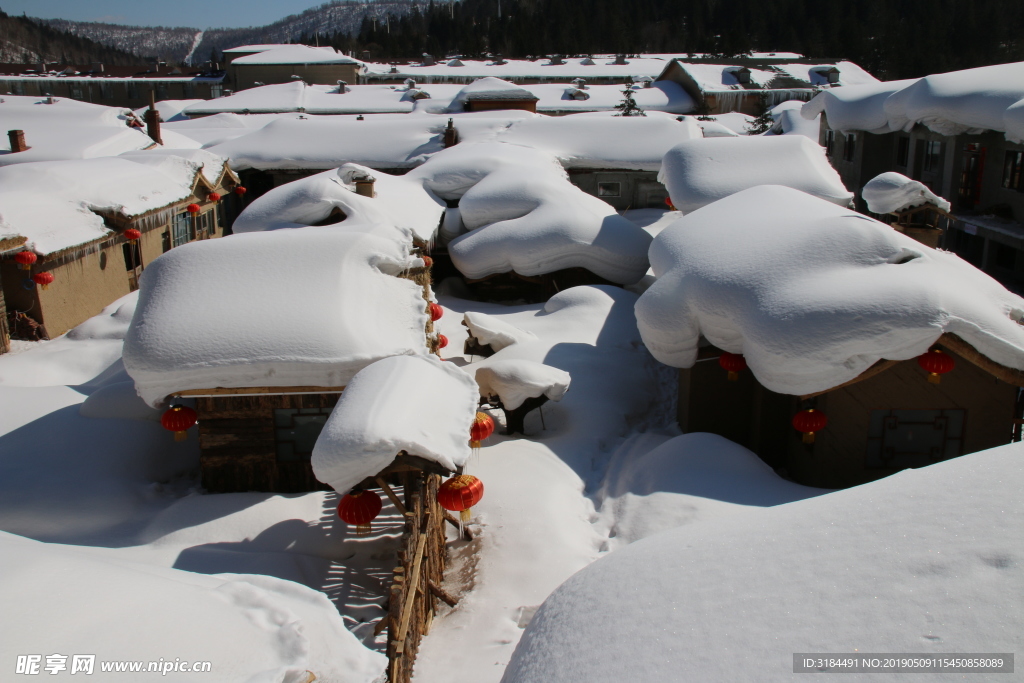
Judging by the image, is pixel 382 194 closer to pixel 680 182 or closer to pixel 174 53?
pixel 680 182

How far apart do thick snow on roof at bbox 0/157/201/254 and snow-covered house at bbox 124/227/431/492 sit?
20.5 ft

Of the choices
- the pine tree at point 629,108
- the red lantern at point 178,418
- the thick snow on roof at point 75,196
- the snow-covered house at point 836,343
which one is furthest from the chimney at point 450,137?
the red lantern at point 178,418

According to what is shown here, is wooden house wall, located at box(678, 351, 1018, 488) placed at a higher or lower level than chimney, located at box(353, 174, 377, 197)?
lower

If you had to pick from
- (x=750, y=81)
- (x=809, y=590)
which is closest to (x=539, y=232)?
(x=809, y=590)

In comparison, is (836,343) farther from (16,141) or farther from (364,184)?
(16,141)

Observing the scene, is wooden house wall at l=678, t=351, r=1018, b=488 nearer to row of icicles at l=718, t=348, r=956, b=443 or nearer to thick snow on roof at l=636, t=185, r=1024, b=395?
row of icicles at l=718, t=348, r=956, b=443

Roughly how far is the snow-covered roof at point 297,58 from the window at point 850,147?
3177cm

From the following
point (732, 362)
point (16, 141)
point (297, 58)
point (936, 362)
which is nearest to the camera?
point (936, 362)

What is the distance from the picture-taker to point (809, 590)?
11.1 feet

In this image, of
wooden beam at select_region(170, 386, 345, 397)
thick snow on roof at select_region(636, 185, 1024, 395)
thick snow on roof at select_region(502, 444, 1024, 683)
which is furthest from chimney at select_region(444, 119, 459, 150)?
thick snow on roof at select_region(502, 444, 1024, 683)

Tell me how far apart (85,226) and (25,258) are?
7.42 feet

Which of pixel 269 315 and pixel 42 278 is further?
pixel 42 278

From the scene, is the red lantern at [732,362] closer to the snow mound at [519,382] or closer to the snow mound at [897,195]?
the snow mound at [519,382]

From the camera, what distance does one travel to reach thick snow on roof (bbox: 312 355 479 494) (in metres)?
6.57
